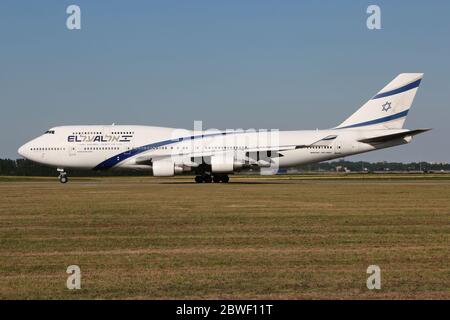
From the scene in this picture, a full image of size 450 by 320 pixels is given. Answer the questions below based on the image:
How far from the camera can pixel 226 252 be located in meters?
12.8

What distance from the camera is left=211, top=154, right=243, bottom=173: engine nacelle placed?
158 ft

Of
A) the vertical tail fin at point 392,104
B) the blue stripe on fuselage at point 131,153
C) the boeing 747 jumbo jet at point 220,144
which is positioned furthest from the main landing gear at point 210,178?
the vertical tail fin at point 392,104

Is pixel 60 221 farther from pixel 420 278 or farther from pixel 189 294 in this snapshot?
pixel 420 278

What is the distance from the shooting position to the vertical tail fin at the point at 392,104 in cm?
5153

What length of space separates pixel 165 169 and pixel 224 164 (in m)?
4.41

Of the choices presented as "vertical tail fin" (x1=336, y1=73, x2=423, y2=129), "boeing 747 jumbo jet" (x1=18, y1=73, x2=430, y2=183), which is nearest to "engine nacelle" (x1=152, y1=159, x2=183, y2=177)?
"boeing 747 jumbo jet" (x1=18, y1=73, x2=430, y2=183)

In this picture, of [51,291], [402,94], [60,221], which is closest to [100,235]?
[60,221]

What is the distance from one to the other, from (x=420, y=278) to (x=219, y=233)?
6.19 meters

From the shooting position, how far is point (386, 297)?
30.0 ft

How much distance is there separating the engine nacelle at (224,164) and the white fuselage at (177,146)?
0.77 m

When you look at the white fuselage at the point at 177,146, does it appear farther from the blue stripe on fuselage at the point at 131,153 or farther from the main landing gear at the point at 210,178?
the main landing gear at the point at 210,178

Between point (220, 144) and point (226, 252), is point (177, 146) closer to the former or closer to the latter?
point (220, 144)

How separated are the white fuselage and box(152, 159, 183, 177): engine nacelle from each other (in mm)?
511

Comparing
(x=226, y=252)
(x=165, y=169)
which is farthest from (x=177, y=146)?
(x=226, y=252)
